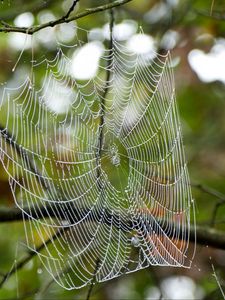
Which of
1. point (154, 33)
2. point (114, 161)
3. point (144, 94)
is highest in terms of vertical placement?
point (154, 33)

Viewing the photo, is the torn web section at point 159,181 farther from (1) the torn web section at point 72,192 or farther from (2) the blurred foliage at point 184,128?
(2) the blurred foliage at point 184,128

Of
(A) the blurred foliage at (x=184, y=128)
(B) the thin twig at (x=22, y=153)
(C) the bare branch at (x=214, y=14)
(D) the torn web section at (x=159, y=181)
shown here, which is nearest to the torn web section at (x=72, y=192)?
(B) the thin twig at (x=22, y=153)

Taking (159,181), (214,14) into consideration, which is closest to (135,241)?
(159,181)

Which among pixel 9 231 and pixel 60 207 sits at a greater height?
pixel 60 207

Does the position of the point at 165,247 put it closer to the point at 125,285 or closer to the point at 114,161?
the point at 114,161

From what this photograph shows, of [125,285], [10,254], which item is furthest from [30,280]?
[125,285]

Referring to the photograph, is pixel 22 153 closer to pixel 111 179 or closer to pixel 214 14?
pixel 111 179

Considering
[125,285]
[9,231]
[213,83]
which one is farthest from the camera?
[213,83]

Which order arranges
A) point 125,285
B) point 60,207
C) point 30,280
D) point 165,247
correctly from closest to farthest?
point 60,207 → point 165,247 → point 30,280 → point 125,285
